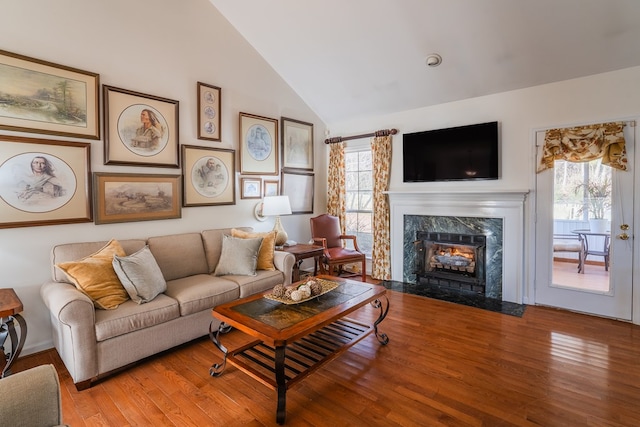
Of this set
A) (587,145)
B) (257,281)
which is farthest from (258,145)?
(587,145)

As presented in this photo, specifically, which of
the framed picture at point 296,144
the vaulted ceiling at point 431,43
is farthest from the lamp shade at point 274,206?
the vaulted ceiling at point 431,43

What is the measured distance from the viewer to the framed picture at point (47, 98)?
8.46ft

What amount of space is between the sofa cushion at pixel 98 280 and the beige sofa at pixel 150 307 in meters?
0.06

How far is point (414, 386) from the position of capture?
2254 mm

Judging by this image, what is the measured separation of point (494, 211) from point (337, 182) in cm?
243

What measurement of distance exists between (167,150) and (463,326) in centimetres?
369

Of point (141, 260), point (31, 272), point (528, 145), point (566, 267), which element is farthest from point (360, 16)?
point (31, 272)

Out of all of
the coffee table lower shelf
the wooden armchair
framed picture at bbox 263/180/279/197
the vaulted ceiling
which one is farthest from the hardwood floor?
the vaulted ceiling

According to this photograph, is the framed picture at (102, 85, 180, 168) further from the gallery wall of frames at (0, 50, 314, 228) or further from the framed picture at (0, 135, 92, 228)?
the framed picture at (0, 135, 92, 228)

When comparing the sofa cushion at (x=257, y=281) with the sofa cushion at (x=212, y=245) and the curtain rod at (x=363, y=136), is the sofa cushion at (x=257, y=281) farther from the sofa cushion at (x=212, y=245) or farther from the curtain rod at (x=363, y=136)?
the curtain rod at (x=363, y=136)

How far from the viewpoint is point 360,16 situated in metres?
3.42

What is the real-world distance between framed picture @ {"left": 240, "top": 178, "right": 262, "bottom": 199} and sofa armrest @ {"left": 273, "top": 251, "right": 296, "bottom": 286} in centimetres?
108

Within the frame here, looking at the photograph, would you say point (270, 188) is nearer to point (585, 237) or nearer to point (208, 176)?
point (208, 176)

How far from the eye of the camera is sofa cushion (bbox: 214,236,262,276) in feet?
11.2
